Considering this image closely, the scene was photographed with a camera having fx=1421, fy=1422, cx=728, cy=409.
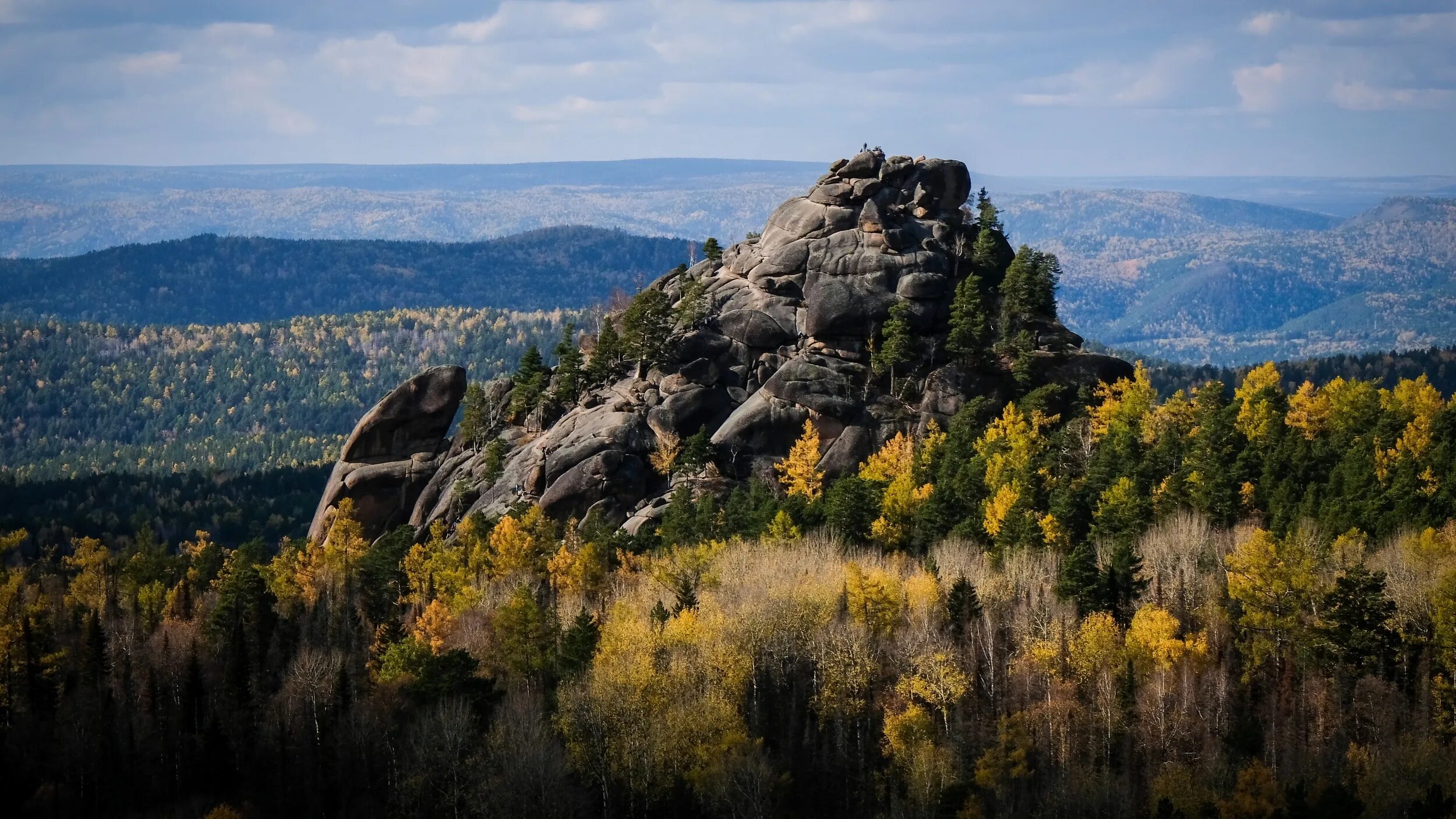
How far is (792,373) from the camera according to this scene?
11594 cm

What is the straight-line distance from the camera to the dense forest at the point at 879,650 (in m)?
73.6

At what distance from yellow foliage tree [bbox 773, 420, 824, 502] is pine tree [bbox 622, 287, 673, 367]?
577 inches

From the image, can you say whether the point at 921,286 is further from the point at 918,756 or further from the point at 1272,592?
the point at 918,756

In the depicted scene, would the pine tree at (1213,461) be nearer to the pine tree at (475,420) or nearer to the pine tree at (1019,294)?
the pine tree at (1019,294)

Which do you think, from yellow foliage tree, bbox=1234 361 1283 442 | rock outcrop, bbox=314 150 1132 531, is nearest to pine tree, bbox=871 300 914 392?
rock outcrop, bbox=314 150 1132 531

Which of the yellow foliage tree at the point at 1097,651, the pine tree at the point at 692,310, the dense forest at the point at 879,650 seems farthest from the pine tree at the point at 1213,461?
the pine tree at the point at 692,310

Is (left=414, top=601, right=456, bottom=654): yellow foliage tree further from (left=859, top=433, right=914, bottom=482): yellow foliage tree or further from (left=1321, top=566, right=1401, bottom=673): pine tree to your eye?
(left=1321, top=566, right=1401, bottom=673): pine tree

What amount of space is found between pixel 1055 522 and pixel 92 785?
6303 cm

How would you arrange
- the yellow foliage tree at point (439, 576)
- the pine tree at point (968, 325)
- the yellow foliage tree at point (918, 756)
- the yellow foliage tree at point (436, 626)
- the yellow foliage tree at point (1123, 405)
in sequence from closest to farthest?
the yellow foliage tree at point (918, 756)
the yellow foliage tree at point (436, 626)
the yellow foliage tree at point (439, 576)
the yellow foliage tree at point (1123, 405)
the pine tree at point (968, 325)

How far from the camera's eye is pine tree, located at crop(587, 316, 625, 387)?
124 metres

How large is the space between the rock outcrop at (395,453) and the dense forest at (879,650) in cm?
1580

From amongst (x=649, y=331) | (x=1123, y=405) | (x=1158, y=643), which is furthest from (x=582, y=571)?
(x=1123, y=405)

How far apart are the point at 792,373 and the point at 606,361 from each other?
59.5 feet

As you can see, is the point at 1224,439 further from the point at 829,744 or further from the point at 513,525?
the point at 513,525
